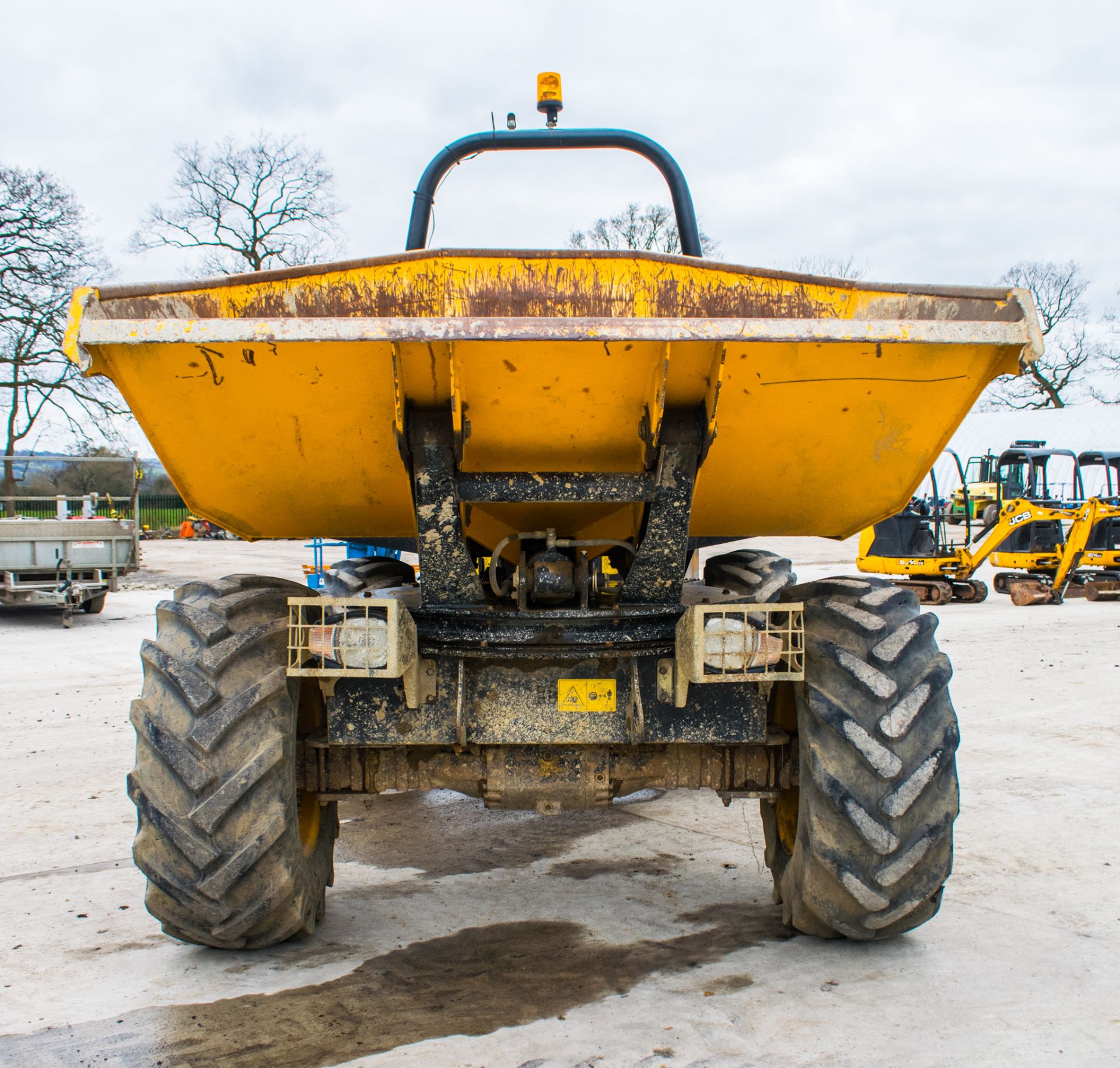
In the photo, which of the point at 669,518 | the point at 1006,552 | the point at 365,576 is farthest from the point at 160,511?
the point at 669,518

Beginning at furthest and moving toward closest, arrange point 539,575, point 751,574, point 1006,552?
1. point 1006,552
2. point 751,574
3. point 539,575

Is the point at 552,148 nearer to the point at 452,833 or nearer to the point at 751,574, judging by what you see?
the point at 751,574

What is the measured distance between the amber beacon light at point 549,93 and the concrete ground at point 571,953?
2894 millimetres

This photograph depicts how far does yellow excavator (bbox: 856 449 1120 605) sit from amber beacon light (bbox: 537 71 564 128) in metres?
12.5

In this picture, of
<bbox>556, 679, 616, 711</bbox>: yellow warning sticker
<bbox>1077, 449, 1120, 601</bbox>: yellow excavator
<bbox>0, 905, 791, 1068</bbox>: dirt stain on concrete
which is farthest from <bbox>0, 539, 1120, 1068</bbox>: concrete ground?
<bbox>1077, 449, 1120, 601</bbox>: yellow excavator

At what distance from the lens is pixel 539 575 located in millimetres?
3305

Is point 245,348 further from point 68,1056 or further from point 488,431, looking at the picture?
point 68,1056

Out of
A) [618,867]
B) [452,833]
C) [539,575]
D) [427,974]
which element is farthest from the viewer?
[452,833]

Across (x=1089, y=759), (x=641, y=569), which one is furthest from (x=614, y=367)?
(x=1089, y=759)

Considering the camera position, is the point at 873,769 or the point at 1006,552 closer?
the point at 873,769

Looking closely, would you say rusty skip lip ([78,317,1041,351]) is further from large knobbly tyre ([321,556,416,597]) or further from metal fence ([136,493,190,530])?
metal fence ([136,493,190,530])

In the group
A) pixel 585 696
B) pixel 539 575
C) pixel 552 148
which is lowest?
pixel 585 696

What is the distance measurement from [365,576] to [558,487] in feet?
4.71

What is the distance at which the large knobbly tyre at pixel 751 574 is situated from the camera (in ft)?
12.8
